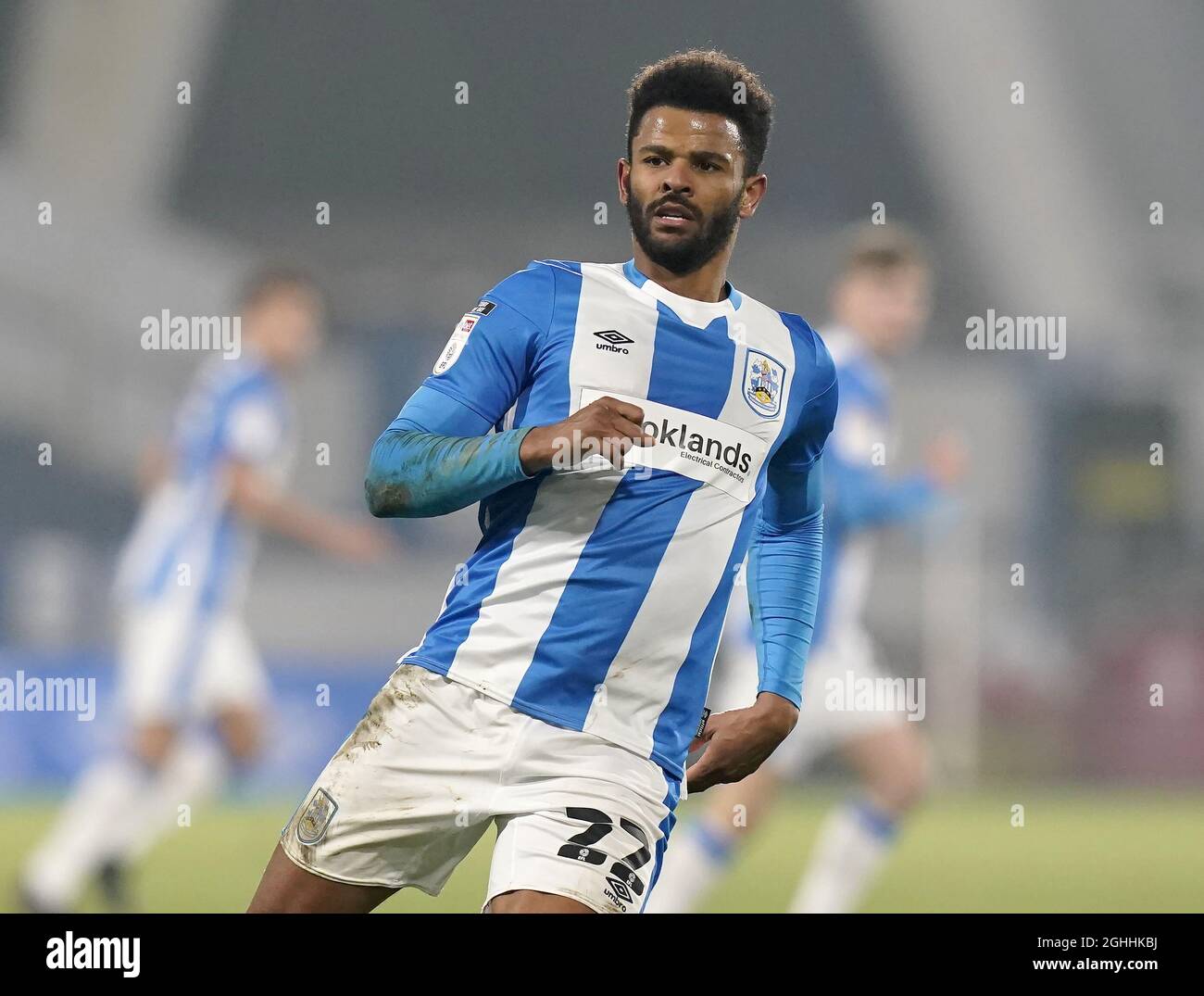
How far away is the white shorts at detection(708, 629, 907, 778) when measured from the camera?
5.24 meters

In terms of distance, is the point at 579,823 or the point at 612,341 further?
the point at 612,341

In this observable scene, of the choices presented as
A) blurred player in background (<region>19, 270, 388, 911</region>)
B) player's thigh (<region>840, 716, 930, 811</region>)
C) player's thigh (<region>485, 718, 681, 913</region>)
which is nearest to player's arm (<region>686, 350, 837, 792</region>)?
player's thigh (<region>485, 718, 681, 913</region>)

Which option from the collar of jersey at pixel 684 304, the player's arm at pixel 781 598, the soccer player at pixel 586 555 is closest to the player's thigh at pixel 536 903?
the soccer player at pixel 586 555

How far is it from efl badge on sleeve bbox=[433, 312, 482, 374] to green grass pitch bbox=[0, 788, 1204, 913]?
11.1ft

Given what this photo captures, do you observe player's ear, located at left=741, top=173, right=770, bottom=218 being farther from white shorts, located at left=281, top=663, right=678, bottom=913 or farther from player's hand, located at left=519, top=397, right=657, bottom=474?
white shorts, located at left=281, top=663, right=678, bottom=913

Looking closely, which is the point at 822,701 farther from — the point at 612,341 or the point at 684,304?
the point at 612,341

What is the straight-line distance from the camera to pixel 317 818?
2361mm

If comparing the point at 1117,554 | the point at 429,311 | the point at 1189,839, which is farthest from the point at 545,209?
the point at 1189,839

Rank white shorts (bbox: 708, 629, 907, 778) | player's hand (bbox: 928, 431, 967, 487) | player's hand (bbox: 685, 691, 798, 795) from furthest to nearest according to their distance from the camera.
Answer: player's hand (bbox: 928, 431, 967, 487) → white shorts (bbox: 708, 629, 907, 778) → player's hand (bbox: 685, 691, 798, 795)

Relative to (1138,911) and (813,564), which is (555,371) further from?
(1138,911)

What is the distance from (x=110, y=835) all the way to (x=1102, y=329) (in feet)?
31.0

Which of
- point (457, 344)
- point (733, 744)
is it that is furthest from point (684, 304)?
point (733, 744)

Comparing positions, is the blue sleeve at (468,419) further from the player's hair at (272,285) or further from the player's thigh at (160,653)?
the player's hair at (272,285)

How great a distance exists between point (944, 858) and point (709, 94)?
5.44m
